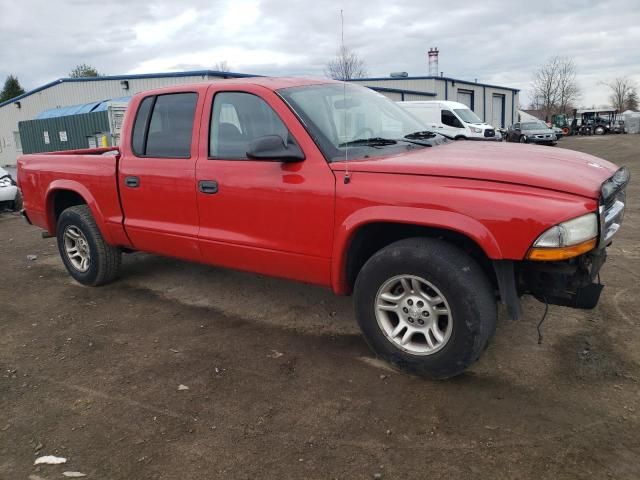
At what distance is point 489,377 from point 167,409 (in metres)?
1.96

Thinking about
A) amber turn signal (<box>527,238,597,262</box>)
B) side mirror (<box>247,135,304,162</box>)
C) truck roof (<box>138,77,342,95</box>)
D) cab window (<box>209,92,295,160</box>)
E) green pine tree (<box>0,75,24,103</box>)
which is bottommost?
amber turn signal (<box>527,238,597,262</box>)

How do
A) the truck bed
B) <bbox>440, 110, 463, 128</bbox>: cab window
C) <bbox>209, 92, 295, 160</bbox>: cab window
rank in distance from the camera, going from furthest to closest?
1. <bbox>440, 110, 463, 128</bbox>: cab window
2. the truck bed
3. <bbox>209, 92, 295, 160</bbox>: cab window

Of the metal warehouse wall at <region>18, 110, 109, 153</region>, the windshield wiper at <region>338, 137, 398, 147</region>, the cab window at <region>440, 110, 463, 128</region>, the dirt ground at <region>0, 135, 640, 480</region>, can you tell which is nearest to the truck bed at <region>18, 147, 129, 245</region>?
the dirt ground at <region>0, 135, 640, 480</region>

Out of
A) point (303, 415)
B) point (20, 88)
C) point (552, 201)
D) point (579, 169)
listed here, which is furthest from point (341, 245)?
point (20, 88)

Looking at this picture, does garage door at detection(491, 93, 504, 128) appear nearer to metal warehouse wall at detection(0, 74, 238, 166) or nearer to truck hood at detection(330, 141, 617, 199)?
metal warehouse wall at detection(0, 74, 238, 166)

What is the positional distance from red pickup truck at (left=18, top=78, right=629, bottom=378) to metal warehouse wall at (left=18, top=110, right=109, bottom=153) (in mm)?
15672

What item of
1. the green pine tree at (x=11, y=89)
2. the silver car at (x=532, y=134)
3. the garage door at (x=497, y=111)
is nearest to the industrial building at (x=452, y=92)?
the garage door at (x=497, y=111)

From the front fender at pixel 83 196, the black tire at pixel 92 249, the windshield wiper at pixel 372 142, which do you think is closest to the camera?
the windshield wiper at pixel 372 142

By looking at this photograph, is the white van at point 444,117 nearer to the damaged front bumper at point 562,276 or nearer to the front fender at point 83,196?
the front fender at point 83,196

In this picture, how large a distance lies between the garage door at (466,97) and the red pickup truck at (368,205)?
Answer: 35518 millimetres

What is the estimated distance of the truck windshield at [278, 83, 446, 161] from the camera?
11.6 feet

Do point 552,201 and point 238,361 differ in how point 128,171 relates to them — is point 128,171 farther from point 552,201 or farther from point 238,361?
point 552,201

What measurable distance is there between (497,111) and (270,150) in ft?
151

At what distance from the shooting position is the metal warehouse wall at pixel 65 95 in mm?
22391
